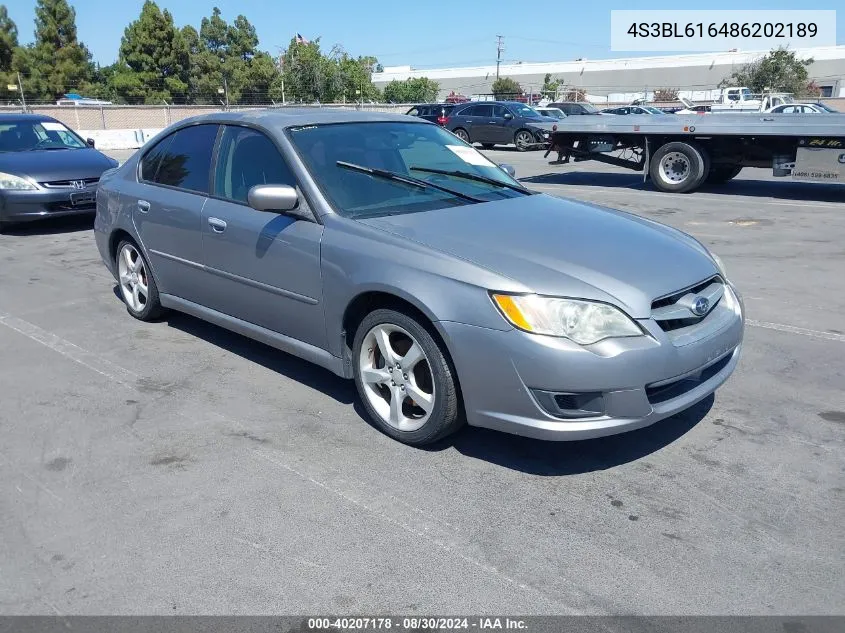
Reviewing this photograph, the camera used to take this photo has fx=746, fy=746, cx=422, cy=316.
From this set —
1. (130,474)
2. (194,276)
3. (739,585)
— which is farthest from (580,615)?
(194,276)

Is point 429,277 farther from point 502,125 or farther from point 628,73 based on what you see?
point 628,73

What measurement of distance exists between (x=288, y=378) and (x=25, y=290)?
3.82 meters

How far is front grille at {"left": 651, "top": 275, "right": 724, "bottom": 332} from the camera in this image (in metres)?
3.37

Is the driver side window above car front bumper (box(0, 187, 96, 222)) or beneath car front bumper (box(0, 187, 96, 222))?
above

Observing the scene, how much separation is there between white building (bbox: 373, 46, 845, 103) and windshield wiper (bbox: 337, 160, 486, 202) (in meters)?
64.7

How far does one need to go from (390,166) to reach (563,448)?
1.98m

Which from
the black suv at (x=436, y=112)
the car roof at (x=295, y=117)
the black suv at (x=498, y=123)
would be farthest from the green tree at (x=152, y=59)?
the car roof at (x=295, y=117)

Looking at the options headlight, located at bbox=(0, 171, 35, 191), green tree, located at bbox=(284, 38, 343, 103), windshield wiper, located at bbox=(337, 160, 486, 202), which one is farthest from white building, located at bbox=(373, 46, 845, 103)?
windshield wiper, located at bbox=(337, 160, 486, 202)

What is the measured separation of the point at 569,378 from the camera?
3168 millimetres

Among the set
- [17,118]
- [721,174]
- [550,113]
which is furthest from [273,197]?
[550,113]

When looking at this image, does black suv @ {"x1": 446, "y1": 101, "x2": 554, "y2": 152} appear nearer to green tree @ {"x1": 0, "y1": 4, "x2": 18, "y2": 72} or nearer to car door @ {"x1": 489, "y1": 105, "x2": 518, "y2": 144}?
car door @ {"x1": 489, "y1": 105, "x2": 518, "y2": 144}

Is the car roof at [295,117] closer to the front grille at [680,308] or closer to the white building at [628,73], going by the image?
the front grille at [680,308]

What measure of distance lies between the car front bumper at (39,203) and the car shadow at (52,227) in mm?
308

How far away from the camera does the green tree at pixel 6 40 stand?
5178cm
